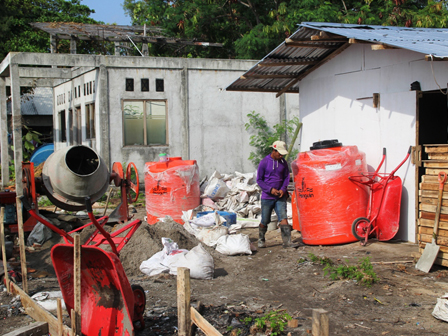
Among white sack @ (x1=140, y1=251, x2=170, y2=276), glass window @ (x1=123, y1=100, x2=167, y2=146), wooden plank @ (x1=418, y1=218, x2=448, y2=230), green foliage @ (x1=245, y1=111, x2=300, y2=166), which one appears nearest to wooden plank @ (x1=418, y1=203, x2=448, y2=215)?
wooden plank @ (x1=418, y1=218, x2=448, y2=230)

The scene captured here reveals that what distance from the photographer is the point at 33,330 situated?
4.41 m

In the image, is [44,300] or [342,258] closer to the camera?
[44,300]

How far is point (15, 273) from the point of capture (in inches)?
250

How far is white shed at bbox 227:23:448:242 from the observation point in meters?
7.21

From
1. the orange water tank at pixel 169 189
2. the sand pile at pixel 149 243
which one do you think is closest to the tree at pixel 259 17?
the orange water tank at pixel 169 189

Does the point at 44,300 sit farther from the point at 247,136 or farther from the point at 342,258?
the point at 247,136

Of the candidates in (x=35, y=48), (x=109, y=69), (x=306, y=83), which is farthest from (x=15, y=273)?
(x=35, y=48)

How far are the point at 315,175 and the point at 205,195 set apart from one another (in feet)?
14.6

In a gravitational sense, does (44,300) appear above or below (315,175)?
below

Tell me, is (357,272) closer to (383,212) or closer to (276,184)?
(383,212)

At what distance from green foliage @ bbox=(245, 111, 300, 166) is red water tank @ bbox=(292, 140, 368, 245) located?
656cm

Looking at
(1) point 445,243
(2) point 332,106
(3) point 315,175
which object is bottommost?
(1) point 445,243

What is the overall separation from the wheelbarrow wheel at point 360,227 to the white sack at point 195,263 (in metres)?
2.46

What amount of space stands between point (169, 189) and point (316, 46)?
4143 mm
